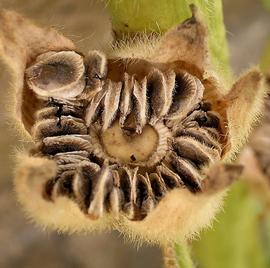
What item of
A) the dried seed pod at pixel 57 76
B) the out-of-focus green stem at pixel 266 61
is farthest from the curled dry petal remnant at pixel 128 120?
the out-of-focus green stem at pixel 266 61

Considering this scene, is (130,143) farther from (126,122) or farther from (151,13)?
(151,13)

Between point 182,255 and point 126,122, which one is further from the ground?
point 126,122

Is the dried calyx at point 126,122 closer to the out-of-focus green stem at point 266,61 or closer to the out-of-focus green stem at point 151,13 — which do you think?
the out-of-focus green stem at point 151,13

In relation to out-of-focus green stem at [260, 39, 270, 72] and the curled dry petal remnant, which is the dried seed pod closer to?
the curled dry petal remnant

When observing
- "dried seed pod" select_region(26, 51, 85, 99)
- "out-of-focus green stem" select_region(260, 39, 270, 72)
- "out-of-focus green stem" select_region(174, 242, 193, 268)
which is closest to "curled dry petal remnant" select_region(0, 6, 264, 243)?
"dried seed pod" select_region(26, 51, 85, 99)

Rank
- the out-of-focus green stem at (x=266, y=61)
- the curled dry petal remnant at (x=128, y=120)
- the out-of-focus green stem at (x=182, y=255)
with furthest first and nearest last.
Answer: the out-of-focus green stem at (x=266, y=61) → the out-of-focus green stem at (x=182, y=255) → the curled dry petal remnant at (x=128, y=120)

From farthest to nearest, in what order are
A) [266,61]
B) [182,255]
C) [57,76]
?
[266,61]
[182,255]
[57,76]

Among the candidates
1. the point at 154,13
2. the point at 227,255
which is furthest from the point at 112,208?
the point at 227,255

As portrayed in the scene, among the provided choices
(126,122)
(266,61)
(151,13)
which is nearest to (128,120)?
(126,122)
